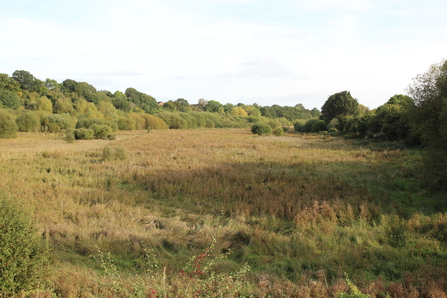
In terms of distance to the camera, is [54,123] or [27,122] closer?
[27,122]

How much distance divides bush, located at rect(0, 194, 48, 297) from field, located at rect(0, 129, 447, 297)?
23cm

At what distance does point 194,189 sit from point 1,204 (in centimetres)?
688

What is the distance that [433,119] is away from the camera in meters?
10.3

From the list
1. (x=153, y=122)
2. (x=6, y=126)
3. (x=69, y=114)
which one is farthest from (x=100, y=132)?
(x=153, y=122)

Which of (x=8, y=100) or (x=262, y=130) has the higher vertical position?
(x=8, y=100)

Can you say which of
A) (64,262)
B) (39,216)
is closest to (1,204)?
(64,262)

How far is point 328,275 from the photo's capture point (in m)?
5.18

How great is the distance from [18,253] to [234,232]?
4.24 metres

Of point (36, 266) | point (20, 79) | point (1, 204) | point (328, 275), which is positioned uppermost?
point (20, 79)

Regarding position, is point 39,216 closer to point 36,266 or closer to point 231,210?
point 36,266

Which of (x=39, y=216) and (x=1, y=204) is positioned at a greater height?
(x=1, y=204)

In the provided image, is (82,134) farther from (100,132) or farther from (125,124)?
(125,124)

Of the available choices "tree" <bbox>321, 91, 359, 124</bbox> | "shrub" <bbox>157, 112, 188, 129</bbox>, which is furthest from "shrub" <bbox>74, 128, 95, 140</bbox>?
"tree" <bbox>321, 91, 359, 124</bbox>

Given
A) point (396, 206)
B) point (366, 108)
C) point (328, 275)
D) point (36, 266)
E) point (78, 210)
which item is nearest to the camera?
point (36, 266)
